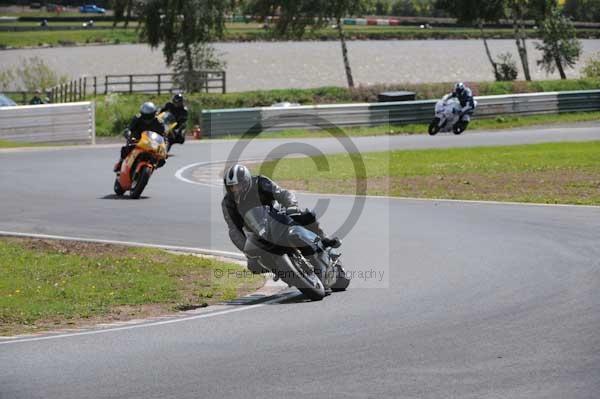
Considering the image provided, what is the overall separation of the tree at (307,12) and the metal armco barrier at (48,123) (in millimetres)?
22733

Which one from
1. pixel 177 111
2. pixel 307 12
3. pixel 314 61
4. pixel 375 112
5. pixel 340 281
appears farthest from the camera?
pixel 314 61

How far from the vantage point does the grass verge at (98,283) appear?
34.8ft

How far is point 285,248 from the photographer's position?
10.7 metres

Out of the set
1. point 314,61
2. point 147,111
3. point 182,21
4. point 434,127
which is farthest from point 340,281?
point 314,61

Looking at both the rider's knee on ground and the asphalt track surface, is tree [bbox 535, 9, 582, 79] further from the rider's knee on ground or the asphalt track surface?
the rider's knee on ground

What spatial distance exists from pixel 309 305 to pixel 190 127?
80.7 ft

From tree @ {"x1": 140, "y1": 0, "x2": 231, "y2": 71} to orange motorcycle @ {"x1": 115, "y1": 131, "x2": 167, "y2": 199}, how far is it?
31.0m

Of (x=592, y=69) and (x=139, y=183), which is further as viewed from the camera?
(x=592, y=69)

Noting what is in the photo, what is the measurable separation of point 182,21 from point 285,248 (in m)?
41.4

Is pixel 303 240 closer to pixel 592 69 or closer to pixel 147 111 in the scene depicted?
pixel 147 111

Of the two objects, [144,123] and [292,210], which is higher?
[144,123]

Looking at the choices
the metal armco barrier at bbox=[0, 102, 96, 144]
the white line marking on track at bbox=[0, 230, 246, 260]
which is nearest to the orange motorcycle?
the white line marking on track at bbox=[0, 230, 246, 260]

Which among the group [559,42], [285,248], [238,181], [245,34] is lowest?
[285,248]

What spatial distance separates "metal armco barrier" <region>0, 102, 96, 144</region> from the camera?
1135 inches
